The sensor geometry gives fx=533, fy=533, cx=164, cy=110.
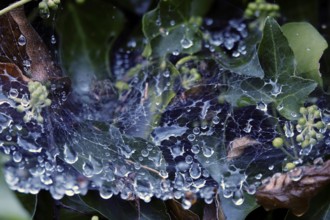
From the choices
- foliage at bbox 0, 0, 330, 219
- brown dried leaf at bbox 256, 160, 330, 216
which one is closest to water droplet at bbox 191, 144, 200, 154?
foliage at bbox 0, 0, 330, 219

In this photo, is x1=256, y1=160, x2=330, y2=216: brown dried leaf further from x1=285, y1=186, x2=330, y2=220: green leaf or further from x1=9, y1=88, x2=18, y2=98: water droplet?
x1=9, y1=88, x2=18, y2=98: water droplet

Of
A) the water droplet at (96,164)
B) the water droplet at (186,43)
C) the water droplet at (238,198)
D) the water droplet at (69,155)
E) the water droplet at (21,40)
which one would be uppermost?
the water droplet at (21,40)

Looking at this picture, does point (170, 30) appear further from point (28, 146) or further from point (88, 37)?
point (28, 146)

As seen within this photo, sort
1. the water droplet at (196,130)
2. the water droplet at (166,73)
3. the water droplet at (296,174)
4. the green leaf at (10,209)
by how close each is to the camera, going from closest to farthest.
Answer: the green leaf at (10,209)
the water droplet at (296,174)
the water droplet at (196,130)
the water droplet at (166,73)

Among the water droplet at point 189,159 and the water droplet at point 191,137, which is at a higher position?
the water droplet at point 191,137

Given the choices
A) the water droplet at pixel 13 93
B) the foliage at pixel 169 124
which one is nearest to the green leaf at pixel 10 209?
the foliage at pixel 169 124

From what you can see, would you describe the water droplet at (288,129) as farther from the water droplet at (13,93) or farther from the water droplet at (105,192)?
the water droplet at (13,93)
